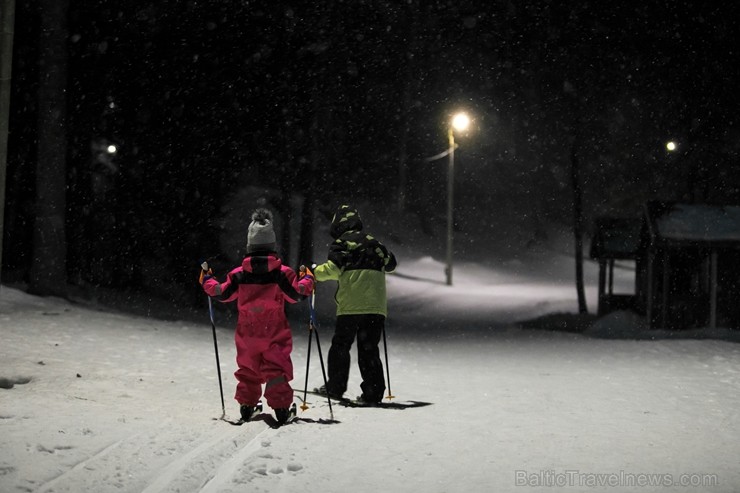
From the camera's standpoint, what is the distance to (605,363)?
1260 centimetres

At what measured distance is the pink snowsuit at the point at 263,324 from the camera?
714cm

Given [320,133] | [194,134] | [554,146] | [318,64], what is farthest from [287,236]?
[554,146]

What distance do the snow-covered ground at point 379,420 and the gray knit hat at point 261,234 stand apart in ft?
4.99

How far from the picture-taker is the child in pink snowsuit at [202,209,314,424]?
7.14 m

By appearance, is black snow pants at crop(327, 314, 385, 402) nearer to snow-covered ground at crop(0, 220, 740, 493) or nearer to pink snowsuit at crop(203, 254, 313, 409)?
snow-covered ground at crop(0, 220, 740, 493)

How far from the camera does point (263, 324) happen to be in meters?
7.18

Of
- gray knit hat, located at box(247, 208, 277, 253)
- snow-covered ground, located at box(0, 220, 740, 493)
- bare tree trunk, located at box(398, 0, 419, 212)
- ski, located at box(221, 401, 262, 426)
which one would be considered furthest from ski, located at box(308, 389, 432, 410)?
bare tree trunk, located at box(398, 0, 419, 212)

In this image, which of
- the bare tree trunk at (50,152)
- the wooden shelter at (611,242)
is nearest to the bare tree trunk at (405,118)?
the wooden shelter at (611,242)

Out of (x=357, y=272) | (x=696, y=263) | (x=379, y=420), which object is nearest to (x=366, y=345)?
(x=357, y=272)

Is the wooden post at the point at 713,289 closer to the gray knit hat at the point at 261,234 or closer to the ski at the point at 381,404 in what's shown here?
the ski at the point at 381,404

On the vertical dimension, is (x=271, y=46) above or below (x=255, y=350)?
above

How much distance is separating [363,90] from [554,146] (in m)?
46.2

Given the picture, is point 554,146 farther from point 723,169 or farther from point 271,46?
point 271,46

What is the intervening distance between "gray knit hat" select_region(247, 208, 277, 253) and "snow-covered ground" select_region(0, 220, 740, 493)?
4.99 feet
